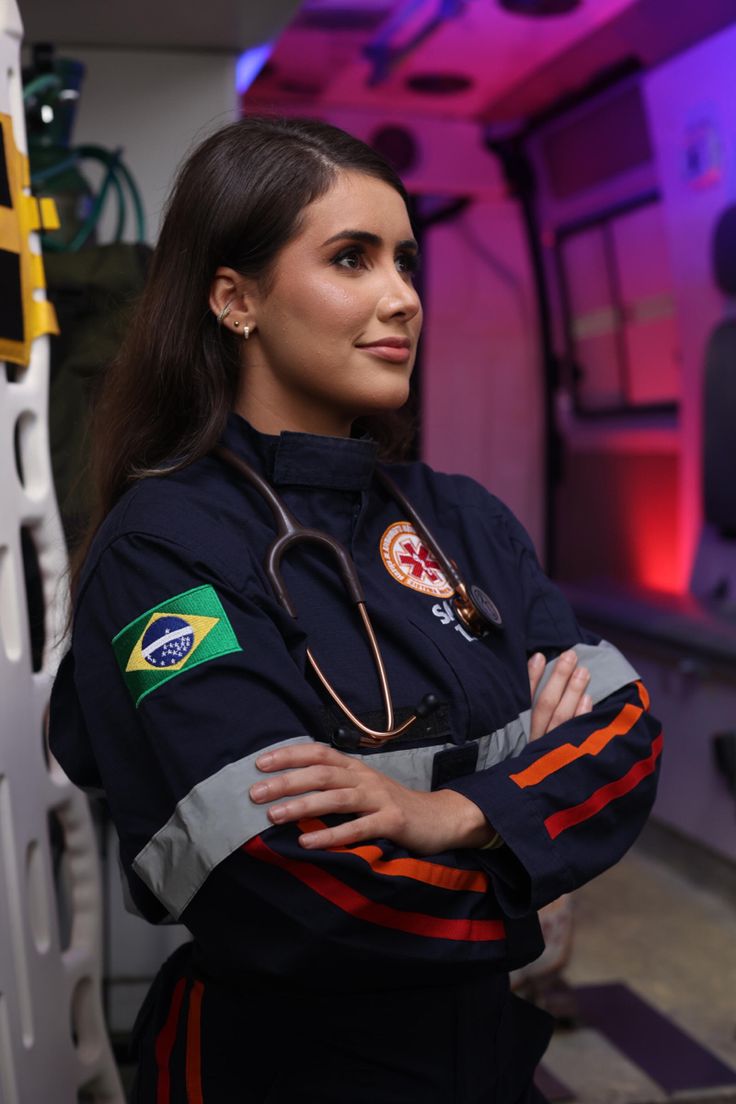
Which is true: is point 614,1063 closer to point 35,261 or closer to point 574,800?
point 574,800

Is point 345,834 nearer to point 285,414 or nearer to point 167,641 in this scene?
point 167,641

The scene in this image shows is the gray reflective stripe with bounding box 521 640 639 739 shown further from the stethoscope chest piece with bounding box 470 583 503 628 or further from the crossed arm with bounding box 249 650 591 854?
the crossed arm with bounding box 249 650 591 854

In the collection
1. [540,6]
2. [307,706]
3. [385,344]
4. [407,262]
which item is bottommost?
[307,706]

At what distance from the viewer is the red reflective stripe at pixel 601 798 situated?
1524mm

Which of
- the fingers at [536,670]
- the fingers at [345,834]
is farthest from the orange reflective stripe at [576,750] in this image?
the fingers at [345,834]

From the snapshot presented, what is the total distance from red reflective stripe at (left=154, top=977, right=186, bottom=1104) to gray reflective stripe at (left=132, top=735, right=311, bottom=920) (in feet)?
0.90

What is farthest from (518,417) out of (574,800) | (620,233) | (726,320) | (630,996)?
(574,800)

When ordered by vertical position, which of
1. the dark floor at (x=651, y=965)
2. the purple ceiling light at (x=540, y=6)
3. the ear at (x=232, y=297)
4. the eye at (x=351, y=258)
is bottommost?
the dark floor at (x=651, y=965)

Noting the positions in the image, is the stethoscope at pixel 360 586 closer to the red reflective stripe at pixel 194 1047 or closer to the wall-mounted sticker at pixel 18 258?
the red reflective stripe at pixel 194 1047

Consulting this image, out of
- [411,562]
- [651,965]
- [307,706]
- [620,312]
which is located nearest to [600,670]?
[411,562]

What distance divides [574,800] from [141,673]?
1.77 feet

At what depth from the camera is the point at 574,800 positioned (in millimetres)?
1547

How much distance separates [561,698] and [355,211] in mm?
682

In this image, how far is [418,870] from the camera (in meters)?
1.41
